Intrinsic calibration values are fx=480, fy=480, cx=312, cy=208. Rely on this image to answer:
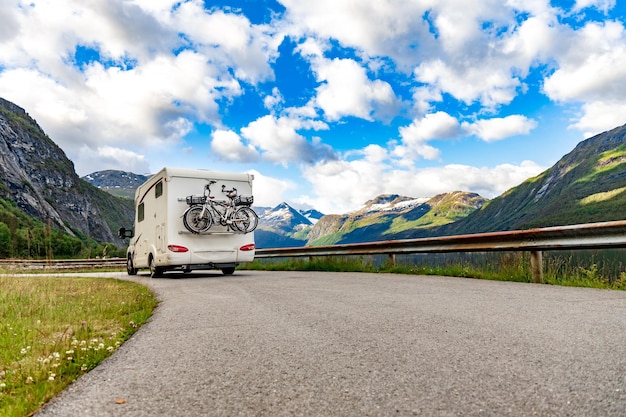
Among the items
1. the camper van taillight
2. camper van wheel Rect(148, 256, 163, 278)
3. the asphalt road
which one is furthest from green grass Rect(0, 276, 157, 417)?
camper van wheel Rect(148, 256, 163, 278)

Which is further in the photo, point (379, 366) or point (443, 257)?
point (443, 257)

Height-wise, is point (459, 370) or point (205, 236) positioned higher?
point (205, 236)

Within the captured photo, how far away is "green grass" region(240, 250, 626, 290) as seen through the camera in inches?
336

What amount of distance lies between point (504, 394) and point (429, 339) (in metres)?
1.42

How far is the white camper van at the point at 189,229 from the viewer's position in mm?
13430

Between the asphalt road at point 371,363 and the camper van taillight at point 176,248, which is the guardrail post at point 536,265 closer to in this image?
the asphalt road at point 371,363

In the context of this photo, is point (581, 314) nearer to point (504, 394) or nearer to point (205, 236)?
point (504, 394)

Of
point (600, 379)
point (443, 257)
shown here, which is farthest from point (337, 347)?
point (443, 257)

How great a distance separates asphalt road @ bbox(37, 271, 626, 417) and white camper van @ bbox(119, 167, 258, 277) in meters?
7.52

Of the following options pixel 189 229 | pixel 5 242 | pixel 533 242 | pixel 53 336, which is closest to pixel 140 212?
pixel 189 229

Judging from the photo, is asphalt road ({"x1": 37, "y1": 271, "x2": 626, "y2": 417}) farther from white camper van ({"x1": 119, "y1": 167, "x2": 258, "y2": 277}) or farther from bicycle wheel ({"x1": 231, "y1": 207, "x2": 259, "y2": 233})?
bicycle wheel ({"x1": 231, "y1": 207, "x2": 259, "y2": 233})

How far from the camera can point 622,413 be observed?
2395 millimetres

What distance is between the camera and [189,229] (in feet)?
43.8

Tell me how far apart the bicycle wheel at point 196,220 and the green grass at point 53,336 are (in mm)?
4804
